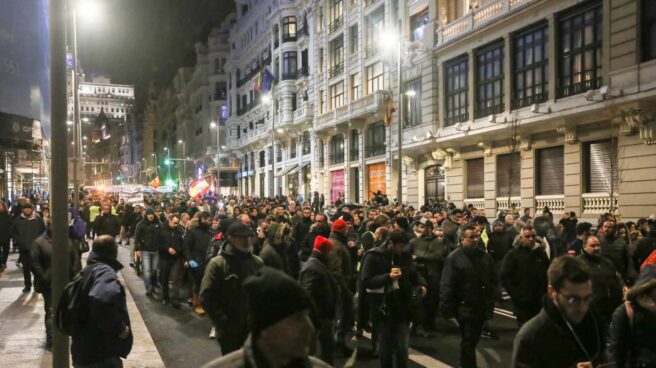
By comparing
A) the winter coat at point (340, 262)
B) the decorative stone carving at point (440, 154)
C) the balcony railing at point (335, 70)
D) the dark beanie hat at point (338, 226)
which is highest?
the balcony railing at point (335, 70)

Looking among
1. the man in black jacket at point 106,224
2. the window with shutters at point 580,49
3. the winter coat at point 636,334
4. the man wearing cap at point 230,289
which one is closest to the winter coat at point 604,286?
the winter coat at point 636,334

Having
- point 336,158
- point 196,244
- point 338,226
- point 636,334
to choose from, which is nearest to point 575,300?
point 636,334

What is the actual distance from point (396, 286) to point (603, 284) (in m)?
2.25

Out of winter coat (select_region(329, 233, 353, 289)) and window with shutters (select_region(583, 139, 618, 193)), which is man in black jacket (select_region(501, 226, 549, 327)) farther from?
window with shutters (select_region(583, 139, 618, 193))

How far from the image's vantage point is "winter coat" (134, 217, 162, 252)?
1192 centimetres

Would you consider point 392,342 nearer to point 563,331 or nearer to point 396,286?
point 396,286

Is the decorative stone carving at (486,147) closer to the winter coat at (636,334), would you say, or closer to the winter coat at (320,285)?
the winter coat at (320,285)

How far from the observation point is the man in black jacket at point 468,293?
6.50 meters

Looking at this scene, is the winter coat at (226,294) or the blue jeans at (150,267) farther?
the blue jeans at (150,267)

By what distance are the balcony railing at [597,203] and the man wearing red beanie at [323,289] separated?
16.1 m

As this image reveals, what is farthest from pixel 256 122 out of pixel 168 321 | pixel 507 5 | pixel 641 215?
pixel 168 321

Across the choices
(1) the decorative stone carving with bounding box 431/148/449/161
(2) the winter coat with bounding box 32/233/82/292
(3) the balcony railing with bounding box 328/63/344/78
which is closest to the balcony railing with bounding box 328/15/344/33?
(3) the balcony railing with bounding box 328/63/344/78

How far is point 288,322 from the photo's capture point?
2.00 meters

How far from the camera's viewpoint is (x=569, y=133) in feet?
69.3
